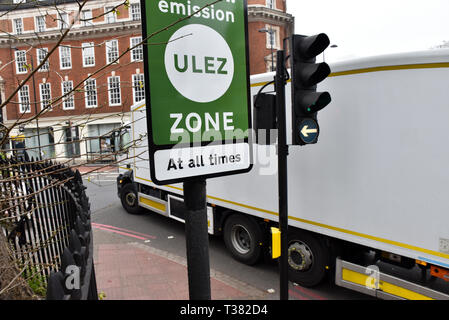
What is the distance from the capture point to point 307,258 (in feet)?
17.3

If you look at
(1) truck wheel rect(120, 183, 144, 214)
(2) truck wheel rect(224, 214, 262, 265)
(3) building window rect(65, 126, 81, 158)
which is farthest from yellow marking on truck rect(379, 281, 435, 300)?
(1) truck wheel rect(120, 183, 144, 214)

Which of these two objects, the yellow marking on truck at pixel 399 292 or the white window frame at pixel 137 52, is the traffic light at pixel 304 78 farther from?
the yellow marking on truck at pixel 399 292

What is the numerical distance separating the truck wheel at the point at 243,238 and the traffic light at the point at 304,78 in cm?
300

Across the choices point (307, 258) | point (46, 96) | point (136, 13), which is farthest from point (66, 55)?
point (307, 258)

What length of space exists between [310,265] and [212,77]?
15.3 ft

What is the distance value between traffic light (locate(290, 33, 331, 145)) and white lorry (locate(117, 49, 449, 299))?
0.98 metres

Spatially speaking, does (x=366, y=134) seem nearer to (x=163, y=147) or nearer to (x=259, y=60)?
(x=163, y=147)

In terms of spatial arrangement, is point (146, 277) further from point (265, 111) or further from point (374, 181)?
point (374, 181)

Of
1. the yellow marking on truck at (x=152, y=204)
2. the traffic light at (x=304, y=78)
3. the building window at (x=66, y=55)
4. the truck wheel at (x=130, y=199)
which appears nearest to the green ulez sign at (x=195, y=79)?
the building window at (x=66, y=55)

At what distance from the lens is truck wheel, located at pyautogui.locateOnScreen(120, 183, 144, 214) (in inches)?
416

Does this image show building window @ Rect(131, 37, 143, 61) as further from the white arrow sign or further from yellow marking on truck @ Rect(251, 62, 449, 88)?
yellow marking on truck @ Rect(251, 62, 449, 88)

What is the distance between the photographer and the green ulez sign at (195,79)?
1305mm
